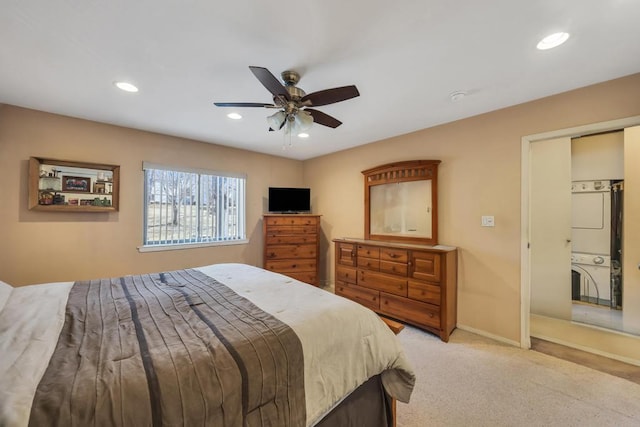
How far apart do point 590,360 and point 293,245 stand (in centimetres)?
351

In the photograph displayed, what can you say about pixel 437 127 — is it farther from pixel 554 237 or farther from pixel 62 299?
pixel 62 299

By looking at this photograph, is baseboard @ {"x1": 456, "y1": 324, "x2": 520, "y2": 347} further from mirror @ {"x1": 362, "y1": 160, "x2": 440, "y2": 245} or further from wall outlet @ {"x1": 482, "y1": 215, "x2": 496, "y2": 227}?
wall outlet @ {"x1": 482, "y1": 215, "x2": 496, "y2": 227}

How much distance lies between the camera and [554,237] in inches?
129

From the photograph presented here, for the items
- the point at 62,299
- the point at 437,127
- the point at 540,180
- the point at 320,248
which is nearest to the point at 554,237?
the point at 540,180

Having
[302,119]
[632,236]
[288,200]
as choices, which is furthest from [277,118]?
[632,236]

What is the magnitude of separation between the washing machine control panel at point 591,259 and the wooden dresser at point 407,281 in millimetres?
2527

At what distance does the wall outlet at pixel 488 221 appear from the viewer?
269 centimetres

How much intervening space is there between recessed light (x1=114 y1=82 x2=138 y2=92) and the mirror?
2.91 metres

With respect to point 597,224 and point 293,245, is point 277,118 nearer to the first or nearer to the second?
point 293,245

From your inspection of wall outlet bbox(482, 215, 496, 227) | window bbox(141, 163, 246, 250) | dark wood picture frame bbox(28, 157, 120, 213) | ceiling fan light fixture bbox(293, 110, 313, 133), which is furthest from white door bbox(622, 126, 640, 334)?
dark wood picture frame bbox(28, 157, 120, 213)

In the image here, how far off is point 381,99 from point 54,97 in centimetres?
313

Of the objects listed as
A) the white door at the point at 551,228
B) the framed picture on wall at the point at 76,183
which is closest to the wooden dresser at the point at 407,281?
the white door at the point at 551,228

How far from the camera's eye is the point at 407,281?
9.52ft

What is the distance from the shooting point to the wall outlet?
269 centimetres
